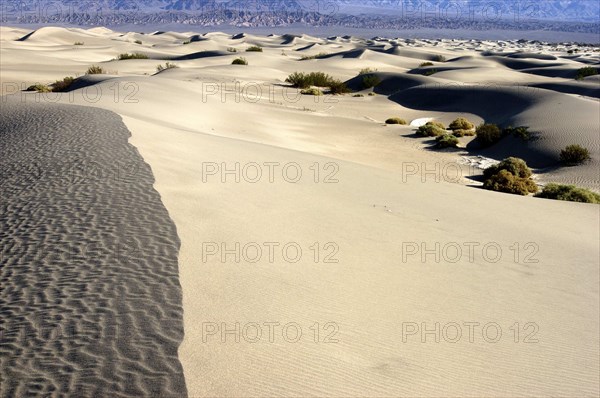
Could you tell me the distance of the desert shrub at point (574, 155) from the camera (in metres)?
17.2

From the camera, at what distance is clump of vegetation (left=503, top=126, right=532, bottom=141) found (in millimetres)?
19719

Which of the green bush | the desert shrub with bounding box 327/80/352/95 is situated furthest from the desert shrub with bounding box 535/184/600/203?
the desert shrub with bounding box 327/80/352/95

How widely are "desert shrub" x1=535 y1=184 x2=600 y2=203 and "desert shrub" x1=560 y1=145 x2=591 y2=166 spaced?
13.1 ft

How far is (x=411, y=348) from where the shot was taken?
17.6 feet

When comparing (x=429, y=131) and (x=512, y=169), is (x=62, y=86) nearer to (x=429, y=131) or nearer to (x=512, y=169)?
(x=429, y=131)

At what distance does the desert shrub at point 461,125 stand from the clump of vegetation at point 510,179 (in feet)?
27.1

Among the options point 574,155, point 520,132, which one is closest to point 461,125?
point 520,132

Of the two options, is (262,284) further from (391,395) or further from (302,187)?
(302,187)

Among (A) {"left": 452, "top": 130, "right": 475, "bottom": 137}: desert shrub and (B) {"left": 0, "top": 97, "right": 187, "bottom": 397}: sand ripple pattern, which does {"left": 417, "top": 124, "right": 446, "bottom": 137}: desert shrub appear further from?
(B) {"left": 0, "top": 97, "right": 187, "bottom": 397}: sand ripple pattern

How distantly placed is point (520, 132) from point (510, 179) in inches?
258

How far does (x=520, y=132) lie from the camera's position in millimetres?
20031

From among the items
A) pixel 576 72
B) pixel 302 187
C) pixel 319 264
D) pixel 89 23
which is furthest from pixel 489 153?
pixel 89 23

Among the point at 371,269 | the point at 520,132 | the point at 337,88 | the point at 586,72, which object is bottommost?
the point at 520,132

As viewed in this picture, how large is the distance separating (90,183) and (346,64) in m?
43.3
